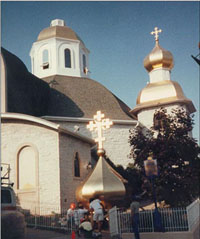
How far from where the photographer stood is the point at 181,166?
16875mm

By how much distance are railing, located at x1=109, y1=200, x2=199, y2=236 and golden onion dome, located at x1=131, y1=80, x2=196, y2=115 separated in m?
18.5

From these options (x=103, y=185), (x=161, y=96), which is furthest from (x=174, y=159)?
(x=161, y=96)

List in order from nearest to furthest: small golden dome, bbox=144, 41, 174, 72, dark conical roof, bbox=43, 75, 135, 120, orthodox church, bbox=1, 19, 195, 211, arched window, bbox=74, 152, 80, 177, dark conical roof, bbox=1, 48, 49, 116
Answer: orthodox church, bbox=1, 19, 195, 211 < arched window, bbox=74, 152, 80, 177 < dark conical roof, bbox=1, 48, 49, 116 < dark conical roof, bbox=43, 75, 135, 120 < small golden dome, bbox=144, 41, 174, 72

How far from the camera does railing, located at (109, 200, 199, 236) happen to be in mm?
12570

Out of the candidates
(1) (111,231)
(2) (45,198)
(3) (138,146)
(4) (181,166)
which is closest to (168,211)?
(1) (111,231)

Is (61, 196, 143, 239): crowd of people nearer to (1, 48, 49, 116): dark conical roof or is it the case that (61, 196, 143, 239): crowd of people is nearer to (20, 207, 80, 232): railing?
(20, 207, 80, 232): railing

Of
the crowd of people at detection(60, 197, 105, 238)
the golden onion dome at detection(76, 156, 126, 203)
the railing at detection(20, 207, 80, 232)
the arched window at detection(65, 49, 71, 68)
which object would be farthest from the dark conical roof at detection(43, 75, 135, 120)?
the crowd of people at detection(60, 197, 105, 238)

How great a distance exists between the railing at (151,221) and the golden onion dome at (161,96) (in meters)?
18.5

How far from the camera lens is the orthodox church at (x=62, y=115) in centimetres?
1858

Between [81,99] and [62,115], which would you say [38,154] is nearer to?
[62,115]

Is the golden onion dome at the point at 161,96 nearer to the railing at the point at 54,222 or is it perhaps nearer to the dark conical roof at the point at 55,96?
the dark conical roof at the point at 55,96

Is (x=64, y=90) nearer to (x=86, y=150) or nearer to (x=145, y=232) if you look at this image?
(x=86, y=150)

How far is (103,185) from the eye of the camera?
15.3m

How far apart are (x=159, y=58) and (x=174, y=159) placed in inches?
721
